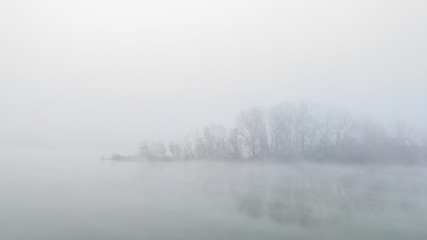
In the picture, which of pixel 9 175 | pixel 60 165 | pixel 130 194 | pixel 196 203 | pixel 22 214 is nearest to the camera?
pixel 22 214

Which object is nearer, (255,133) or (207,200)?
(207,200)

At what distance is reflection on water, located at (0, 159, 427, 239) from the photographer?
585cm

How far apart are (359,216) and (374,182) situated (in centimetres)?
275

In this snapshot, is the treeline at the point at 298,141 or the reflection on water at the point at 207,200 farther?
the treeline at the point at 298,141

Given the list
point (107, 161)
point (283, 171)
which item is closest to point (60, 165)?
point (107, 161)

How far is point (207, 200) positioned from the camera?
771 centimetres

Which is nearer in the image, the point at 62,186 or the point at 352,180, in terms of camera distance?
the point at 62,186

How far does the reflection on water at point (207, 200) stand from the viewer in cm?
585

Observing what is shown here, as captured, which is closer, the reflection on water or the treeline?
the reflection on water

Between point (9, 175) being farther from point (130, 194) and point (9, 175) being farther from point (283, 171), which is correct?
point (283, 171)

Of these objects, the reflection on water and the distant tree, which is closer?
the reflection on water

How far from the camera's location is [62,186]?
28.0ft

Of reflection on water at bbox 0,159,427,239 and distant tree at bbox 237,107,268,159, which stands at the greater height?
distant tree at bbox 237,107,268,159

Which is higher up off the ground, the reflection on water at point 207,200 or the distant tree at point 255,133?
the distant tree at point 255,133
